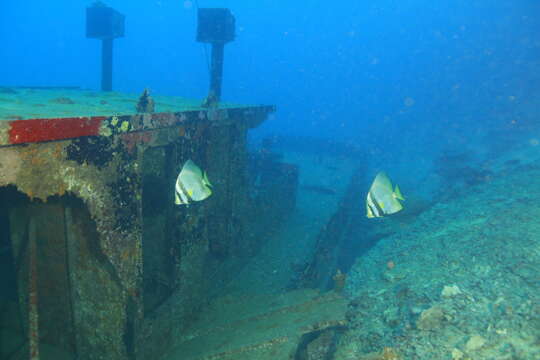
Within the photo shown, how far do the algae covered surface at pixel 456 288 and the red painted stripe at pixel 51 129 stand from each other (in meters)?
3.03

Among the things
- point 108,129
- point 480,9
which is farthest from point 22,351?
point 480,9

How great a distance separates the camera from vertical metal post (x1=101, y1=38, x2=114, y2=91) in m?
10.8

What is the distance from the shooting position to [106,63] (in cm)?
1101

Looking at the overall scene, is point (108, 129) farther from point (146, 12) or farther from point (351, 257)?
point (146, 12)

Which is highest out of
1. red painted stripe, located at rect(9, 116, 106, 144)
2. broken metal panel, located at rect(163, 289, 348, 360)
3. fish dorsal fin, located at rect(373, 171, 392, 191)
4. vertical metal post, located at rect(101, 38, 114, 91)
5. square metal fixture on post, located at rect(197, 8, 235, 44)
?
square metal fixture on post, located at rect(197, 8, 235, 44)

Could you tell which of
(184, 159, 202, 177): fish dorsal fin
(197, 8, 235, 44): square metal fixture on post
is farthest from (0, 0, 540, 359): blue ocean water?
(184, 159, 202, 177): fish dorsal fin

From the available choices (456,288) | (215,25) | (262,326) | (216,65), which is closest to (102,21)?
(215,25)

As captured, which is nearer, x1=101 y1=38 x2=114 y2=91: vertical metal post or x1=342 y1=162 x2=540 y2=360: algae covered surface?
x1=342 y1=162 x2=540 y2=360: algae covered surface

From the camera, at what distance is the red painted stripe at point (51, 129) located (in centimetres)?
194

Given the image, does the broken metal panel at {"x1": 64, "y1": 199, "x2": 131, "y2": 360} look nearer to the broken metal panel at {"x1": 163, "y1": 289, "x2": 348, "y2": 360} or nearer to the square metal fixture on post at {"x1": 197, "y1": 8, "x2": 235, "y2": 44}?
the broken metal panel at {"x1": 163, "y1": 289, "x2": 348, "y2": 360}

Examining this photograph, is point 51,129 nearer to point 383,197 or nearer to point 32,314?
point 32,314

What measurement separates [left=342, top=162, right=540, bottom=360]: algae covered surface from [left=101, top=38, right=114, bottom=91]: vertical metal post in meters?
9.99

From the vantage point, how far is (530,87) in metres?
28.6

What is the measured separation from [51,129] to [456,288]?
16.1 ft
